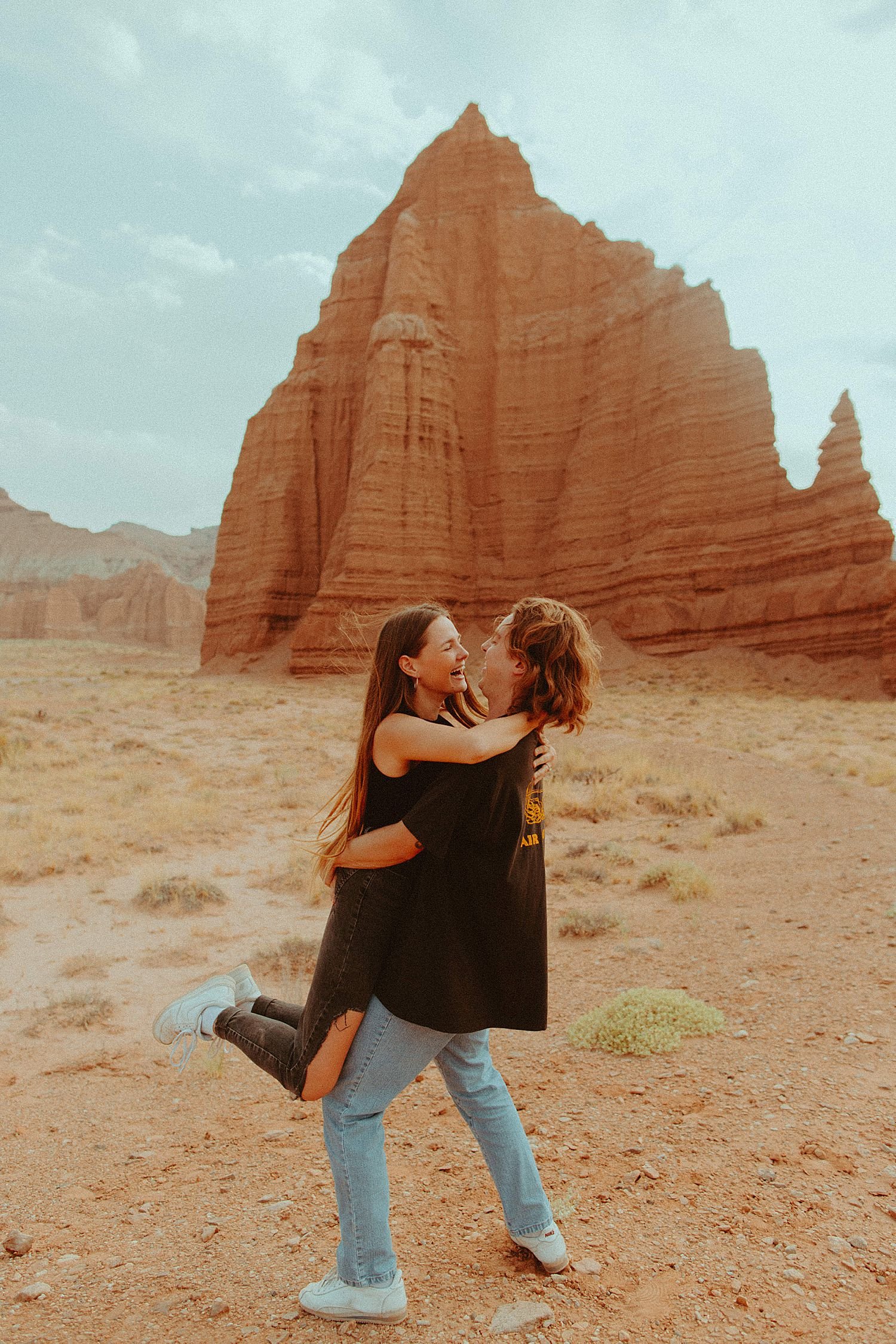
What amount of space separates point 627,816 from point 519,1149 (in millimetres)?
8851


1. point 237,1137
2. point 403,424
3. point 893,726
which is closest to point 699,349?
point 403,424

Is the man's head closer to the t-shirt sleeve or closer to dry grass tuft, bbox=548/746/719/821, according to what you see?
the t-shirt sleeve

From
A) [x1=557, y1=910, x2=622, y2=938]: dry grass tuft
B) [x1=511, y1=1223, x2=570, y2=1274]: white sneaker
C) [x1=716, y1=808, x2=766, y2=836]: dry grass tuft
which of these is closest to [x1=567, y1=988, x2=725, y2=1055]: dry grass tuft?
[x1=557, y1=910, x2=622, y2=938]: dry grass tuft

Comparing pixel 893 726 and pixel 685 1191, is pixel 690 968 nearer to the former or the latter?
pixel 685 1191

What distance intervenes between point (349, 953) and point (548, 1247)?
1.13 meters

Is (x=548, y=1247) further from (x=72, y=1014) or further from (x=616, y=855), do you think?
(x=616, y=855)

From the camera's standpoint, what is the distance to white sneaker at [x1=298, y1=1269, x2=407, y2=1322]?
88.6 inches

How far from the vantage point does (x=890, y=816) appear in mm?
9516

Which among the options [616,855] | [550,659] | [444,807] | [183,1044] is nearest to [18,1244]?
[183,1044]

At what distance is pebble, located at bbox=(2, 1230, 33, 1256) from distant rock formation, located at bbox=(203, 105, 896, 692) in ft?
90.6

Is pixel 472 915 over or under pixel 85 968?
over

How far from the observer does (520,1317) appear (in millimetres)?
2271

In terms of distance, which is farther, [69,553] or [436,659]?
[69,553]

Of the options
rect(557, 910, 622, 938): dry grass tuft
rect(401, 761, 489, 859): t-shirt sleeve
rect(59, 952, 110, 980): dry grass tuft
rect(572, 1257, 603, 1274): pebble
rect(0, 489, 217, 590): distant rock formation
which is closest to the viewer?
rect(401, 761, 489, 859): t-shirt sleeve
